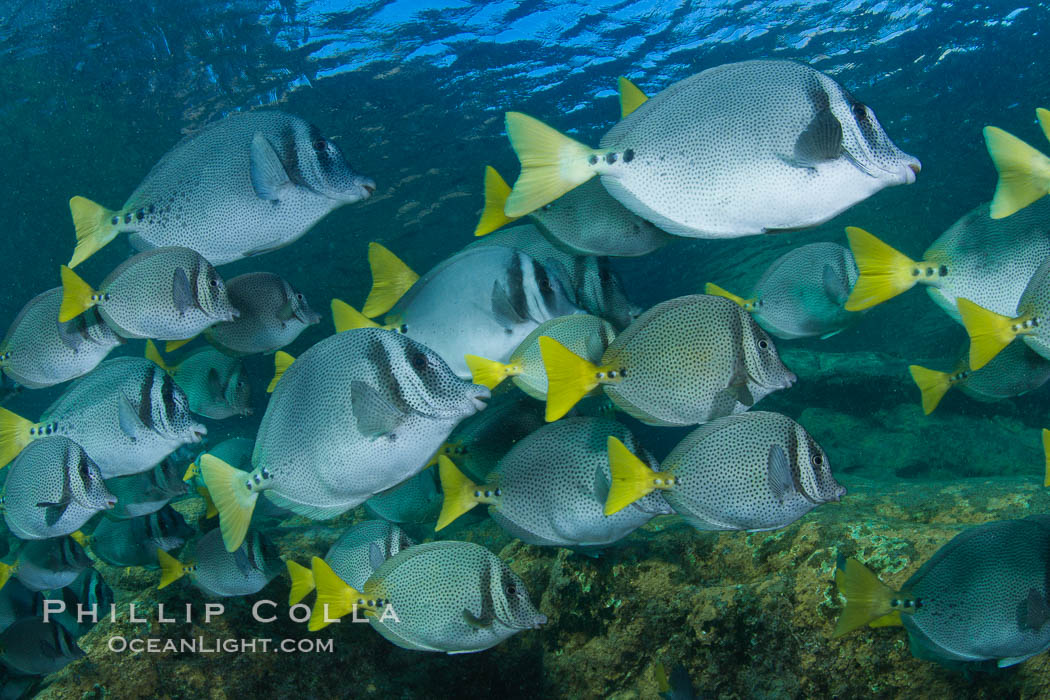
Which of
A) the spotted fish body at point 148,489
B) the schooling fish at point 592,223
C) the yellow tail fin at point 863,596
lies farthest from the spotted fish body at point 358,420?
the spotted fish body at point 148,489

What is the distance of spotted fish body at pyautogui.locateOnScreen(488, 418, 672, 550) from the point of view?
260 centimetres

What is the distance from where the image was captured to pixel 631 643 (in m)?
3.68

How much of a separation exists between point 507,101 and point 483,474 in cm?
1494

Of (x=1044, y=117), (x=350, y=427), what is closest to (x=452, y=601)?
Answer: (x=350, y=427)

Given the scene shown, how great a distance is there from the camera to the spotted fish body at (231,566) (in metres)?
3.60

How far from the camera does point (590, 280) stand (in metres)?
3.32

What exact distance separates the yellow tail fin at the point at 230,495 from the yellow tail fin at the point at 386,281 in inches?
45.6

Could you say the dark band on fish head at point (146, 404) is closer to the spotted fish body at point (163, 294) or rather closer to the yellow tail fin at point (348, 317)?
the spotted fish body at point (163, 294)

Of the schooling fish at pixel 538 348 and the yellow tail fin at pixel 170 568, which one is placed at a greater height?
the schooling fish at pixel 538 348

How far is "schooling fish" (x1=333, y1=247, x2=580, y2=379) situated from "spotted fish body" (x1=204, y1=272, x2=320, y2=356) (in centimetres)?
62

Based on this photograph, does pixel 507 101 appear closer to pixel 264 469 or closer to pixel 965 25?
pixel 965 25

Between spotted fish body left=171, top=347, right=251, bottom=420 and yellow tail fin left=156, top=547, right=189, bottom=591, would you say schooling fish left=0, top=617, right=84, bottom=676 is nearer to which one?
yellow tail fin left=156, top=547, right=189, bottom=591

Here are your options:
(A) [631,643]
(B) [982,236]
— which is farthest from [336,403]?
(B) [982,236]

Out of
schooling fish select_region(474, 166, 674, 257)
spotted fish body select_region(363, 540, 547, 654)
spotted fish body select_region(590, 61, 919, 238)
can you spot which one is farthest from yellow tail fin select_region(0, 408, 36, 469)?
spotted fish body select_region(590, 61, 919, 238)
